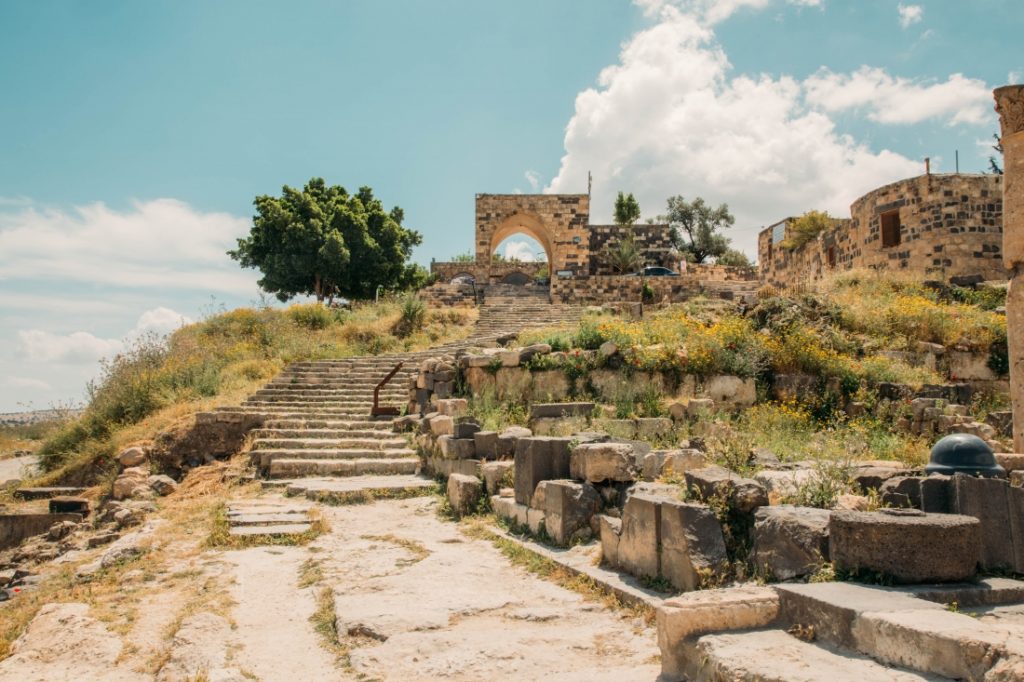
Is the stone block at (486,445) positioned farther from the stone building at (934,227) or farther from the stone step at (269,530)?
the stone building at (934,227)

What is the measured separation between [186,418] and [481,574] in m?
8.60

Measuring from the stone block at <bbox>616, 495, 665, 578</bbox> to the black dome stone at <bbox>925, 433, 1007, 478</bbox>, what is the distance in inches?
77.2

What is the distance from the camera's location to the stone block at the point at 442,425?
36.9 feet

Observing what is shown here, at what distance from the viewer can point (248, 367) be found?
18.4 metres

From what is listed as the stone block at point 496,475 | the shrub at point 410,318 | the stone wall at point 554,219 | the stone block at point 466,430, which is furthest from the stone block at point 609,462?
the stone wall at point 554,219

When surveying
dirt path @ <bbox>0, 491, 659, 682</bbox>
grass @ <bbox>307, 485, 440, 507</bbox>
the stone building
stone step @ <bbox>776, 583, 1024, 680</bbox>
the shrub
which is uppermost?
the stone building

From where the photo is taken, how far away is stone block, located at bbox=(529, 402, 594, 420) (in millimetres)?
10734

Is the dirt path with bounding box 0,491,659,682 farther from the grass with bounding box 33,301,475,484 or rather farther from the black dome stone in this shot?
the grass with bounding box 33,301,475,484

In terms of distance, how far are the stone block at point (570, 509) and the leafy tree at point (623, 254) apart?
1086 inches

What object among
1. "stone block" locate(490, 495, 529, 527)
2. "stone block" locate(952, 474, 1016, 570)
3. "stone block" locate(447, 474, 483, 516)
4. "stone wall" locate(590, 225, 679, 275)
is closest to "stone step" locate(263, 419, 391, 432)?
"stone block" locate(447, 474, 483, 516)

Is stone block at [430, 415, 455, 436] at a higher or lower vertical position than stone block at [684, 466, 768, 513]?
higher

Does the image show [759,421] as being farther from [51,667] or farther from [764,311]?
[51,667]

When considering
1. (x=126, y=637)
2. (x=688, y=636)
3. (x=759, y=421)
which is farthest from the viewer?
(x=759, y=421)

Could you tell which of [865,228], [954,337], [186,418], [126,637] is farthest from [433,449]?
[865,228]
